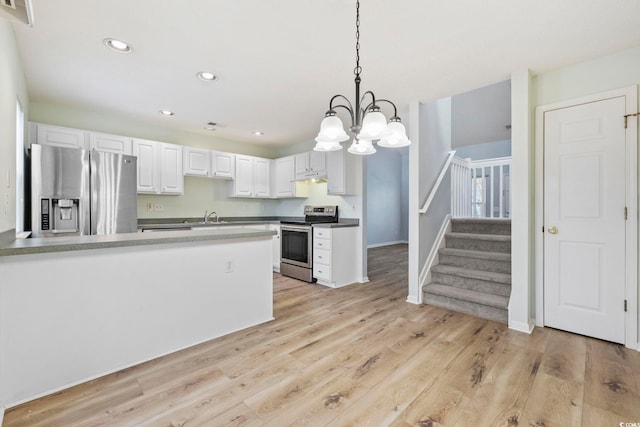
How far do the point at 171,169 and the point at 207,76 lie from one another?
208cm

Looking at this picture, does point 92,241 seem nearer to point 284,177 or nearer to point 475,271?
point 284,177

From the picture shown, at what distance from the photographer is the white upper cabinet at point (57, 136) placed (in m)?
3.21

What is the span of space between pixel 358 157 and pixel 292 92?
1708mm

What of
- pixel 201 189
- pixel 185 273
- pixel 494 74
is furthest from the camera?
pixel 201 189

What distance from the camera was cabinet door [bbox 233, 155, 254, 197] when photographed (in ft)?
16.7

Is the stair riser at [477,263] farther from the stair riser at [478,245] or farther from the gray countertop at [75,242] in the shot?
the gray countertop at [75,242]

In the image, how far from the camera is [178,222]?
15.3ft

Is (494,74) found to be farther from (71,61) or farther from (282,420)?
(71,61)

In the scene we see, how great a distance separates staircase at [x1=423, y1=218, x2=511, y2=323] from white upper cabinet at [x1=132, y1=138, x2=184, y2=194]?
12.9 ft

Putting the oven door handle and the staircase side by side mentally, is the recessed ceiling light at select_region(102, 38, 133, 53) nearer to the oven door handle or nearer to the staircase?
the oven door handle

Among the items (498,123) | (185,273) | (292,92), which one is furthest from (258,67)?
(498,123)

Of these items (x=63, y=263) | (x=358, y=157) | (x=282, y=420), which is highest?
(x=358, y=157)

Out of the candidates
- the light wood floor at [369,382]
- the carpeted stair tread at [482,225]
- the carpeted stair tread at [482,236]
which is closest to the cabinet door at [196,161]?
the light wood floor at [369,382]

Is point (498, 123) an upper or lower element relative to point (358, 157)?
→ upper
